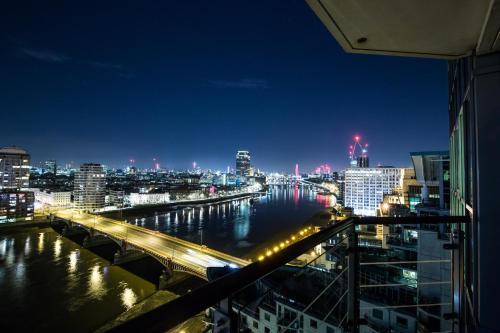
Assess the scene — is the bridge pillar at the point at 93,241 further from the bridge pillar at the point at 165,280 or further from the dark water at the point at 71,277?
the bridge pillar at the point at 165,280

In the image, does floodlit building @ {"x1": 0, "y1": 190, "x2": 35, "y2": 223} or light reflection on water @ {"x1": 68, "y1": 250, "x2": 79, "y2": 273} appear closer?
light reflection on water @ {"x1": 68, "y1": 250, "x2": 79, "y2": 273}

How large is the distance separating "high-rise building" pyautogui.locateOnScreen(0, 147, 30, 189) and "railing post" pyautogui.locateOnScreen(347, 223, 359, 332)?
1853 inches

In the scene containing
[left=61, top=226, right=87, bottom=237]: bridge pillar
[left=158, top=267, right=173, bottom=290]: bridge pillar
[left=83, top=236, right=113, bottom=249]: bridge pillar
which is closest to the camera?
[left=158, top=267, right=173, bottom=290]: bridge pillar

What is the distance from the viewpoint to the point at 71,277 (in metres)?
13.7

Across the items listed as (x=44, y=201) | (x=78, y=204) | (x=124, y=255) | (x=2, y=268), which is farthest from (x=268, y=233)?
(x=44, y=201)

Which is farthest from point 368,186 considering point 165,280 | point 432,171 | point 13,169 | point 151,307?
point 13,169

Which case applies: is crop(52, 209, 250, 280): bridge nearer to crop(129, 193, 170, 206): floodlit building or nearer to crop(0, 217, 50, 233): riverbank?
crop(0, 217, 50, 233): riverbank

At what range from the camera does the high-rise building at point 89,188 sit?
3684cm

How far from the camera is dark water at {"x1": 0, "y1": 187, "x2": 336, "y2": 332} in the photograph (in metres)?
9.88

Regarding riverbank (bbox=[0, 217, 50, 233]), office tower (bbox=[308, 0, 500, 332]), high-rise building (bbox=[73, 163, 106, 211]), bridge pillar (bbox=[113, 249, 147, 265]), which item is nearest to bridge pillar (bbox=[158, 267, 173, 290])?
bridge pillar (bbox=[113, 249, 147, 265])

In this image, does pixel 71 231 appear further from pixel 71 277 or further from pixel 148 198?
pixel 148 198

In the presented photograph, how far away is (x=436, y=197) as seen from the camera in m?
11.3

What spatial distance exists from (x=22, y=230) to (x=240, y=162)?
9192cm

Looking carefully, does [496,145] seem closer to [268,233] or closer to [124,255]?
[124,255]
